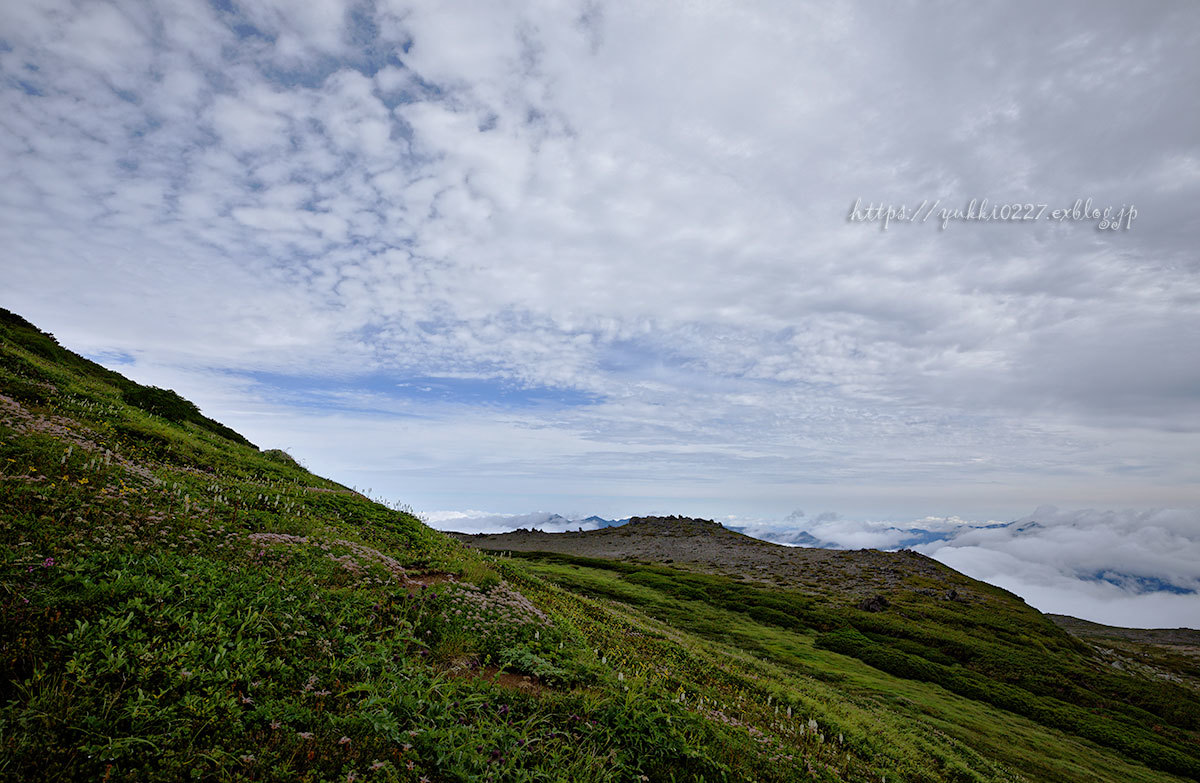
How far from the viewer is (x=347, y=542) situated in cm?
1377

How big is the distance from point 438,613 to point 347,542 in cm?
421

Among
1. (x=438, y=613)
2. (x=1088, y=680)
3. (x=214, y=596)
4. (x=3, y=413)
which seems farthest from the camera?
(x=1088, y=680)

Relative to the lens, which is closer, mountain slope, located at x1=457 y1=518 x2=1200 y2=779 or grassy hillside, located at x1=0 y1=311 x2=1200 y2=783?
grassy hillside, located at x1=0 y1=311 x2=1200 y2=783

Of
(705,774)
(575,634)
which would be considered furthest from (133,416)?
(705,774)

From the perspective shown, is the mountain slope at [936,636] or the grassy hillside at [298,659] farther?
the mountain slope at [936,636]

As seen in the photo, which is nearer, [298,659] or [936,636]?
[298,659]

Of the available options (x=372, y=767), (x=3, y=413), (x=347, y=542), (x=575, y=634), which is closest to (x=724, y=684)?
(x=575, y=634)

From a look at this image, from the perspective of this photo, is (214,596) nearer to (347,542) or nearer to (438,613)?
(438,613)

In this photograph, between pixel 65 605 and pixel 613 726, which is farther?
pixel 613 726

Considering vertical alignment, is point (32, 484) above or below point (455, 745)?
above

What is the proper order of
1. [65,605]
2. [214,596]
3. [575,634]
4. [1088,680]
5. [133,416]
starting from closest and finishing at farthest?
[65,605] < [214,596] < [575,634] < [133,416] < [1088,680]

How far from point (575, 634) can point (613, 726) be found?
5.36 meters

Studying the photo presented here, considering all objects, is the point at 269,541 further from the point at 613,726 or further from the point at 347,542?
the point at 613,726

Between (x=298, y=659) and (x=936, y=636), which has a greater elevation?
(x=298, y=659)
